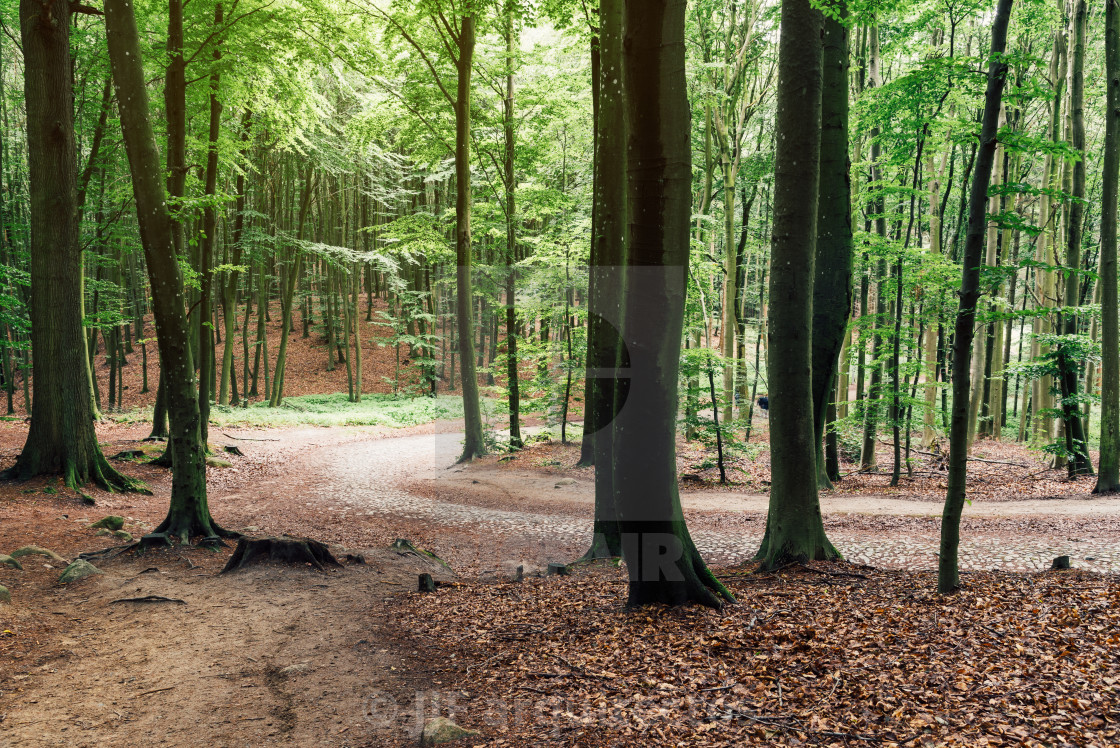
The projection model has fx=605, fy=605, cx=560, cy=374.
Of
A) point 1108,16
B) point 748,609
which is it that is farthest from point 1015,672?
point 1108,16

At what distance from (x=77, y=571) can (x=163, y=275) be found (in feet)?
10.7

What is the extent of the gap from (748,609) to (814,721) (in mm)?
1530

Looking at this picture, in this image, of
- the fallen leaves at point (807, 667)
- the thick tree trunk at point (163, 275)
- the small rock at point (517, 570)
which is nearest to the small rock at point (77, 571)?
the thick tree trunk at point (163, 275)

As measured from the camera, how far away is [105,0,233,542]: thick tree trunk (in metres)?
6.79

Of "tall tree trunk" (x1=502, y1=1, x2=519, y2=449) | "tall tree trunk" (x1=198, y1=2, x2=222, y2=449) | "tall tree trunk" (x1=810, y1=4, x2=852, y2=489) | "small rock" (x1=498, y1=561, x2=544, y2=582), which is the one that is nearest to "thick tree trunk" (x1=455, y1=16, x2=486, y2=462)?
"tall tree trunk" (x1=502, y1=1, x2=519, y2=449)

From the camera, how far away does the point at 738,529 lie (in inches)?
366

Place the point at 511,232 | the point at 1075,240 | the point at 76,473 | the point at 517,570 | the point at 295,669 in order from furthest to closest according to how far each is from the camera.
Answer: the point at 511,232
the point at 1075,240
the point at 76,473
the point at 517,570
the point at 295,669

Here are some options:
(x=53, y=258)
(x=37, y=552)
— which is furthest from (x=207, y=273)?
(x=37, y=552)

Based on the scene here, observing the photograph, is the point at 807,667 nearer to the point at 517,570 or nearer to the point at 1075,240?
the point at 517,570

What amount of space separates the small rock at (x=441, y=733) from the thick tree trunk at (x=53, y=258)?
812cm

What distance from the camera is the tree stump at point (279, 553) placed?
21.3ft

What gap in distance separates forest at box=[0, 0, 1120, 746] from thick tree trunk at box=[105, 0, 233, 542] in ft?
0.12

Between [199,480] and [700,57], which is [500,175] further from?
[199,480]

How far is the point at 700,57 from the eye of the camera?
17.2 m
